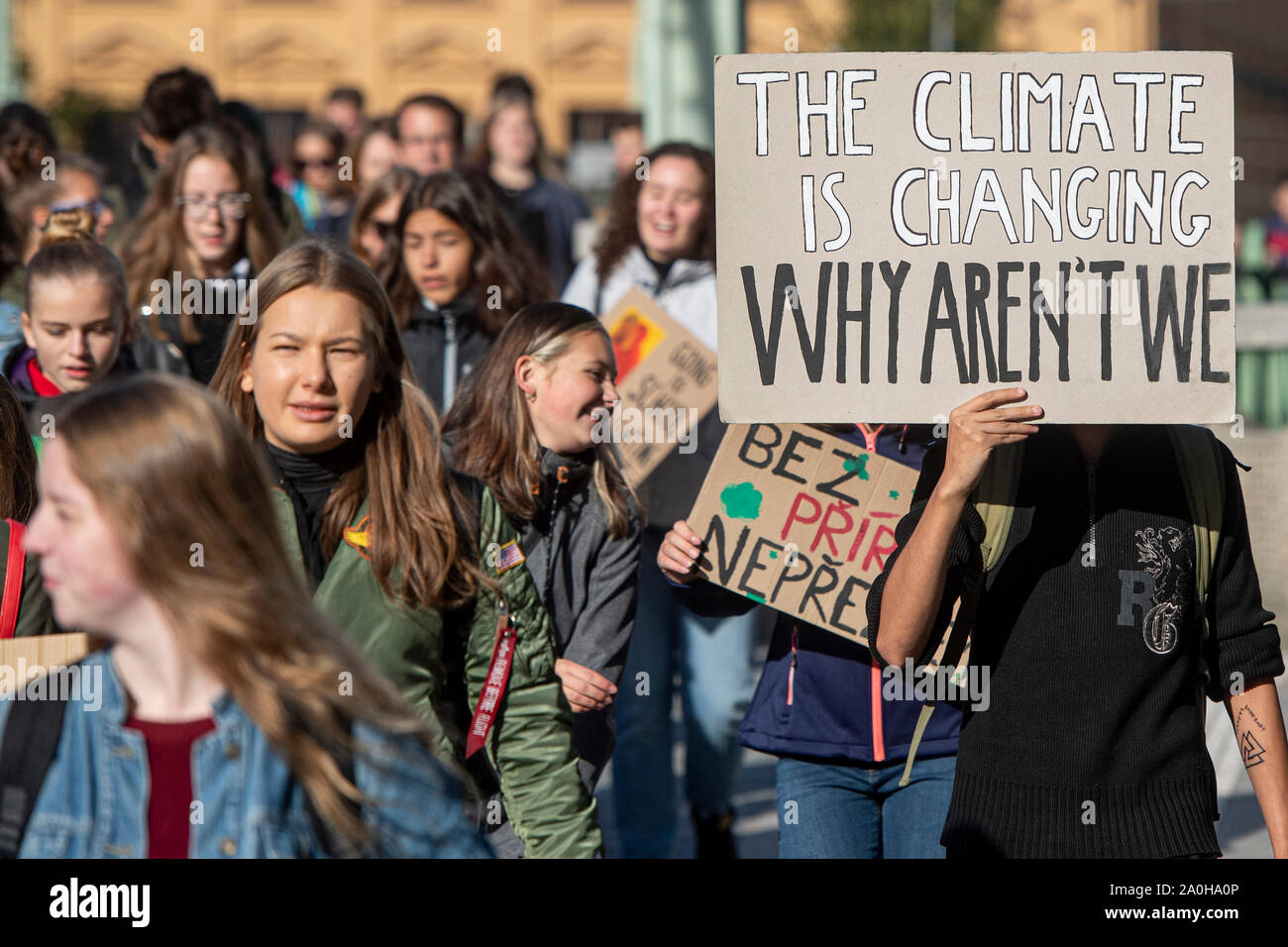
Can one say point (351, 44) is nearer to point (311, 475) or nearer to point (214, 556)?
point (311, 475)

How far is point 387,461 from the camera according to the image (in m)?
3.30

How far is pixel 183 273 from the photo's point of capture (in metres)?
5.88

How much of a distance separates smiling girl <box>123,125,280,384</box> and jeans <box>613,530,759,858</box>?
1666mm

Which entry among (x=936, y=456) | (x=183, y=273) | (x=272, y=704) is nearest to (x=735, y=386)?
(x=936, y=456)

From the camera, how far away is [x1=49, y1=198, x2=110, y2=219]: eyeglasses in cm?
593

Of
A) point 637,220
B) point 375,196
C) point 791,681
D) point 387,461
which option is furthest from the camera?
point 375,196

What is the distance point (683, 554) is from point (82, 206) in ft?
10.5

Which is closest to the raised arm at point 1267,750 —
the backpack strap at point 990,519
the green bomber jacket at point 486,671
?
the backpack strap at point 990,519

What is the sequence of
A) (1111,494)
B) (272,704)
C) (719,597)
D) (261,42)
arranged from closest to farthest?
1. (272,704)
2. (1111,494)
3. (719,597)
4. (261,42)

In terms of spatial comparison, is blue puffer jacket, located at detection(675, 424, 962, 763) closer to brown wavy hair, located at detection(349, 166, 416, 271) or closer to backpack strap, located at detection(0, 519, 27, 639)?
backpack strap, located at detection(0, 519, 27, 639)

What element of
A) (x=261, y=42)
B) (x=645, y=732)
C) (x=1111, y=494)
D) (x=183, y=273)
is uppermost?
(x=261, y=42)

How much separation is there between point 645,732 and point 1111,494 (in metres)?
2.31

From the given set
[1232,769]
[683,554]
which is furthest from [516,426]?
[1232,769]

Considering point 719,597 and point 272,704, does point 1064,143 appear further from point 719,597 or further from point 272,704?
point 272,704
